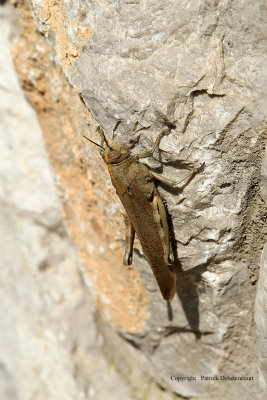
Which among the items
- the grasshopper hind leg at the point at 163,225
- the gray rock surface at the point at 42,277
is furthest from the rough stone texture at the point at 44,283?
the grasshopper hind leg at the point at 163,225

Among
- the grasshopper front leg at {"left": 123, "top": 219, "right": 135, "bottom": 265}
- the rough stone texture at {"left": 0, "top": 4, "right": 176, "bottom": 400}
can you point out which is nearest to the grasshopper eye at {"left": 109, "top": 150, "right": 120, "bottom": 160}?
the grasshopper front leg at {"left": 123, "top": 219, "right": 135, "bottom": 265}

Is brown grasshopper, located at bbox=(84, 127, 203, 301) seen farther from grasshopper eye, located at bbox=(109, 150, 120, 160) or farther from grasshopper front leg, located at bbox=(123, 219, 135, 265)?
grasshopper front leg, located at bbox=(123, 219, 135, 265)

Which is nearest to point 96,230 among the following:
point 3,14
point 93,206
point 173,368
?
point 93,206

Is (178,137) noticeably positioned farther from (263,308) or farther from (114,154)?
(263,308)

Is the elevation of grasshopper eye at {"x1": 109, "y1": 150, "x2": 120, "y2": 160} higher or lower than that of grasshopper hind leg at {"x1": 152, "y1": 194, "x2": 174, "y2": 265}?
higher

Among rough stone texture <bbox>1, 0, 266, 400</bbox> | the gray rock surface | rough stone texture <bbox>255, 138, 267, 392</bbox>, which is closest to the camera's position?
rough stone texture <bbox>1, 0, 266, 400</bbox>

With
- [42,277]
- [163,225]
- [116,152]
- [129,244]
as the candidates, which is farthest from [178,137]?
[42,277]
